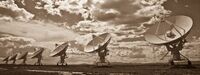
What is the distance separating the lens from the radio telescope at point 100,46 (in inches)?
2645

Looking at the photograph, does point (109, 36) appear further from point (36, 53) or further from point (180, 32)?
point (36, 53)

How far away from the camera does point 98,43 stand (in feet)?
234

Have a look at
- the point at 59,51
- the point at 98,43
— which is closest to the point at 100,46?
the point at 98,43

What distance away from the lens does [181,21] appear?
4956 centimetres

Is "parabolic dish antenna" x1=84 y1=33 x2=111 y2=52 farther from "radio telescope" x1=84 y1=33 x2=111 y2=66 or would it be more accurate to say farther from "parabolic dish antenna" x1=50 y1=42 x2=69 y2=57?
"parabolic dish antenna" x1=50 y1=42 x2=69 y2=57

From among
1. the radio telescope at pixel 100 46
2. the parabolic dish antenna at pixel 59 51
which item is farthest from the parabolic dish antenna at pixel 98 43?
the parabolic dish antenna at pixel 59 51

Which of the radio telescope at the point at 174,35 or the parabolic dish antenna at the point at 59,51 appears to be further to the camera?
the parabolic dish antenna at the point at 59,51

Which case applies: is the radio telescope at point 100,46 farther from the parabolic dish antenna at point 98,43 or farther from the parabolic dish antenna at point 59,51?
the parabolic dish antenna at point 59,51

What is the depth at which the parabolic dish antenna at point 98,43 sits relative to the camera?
6691cm

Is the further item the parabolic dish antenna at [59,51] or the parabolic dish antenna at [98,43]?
the parabolic dish antenna at [59,51]

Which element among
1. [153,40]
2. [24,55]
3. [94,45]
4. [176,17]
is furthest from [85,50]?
[24,55]

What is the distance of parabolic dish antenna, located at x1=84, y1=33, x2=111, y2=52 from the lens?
6691 centimetres

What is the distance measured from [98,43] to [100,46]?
4.24 m

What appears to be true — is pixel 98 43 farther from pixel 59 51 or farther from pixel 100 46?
pixel 59 51
